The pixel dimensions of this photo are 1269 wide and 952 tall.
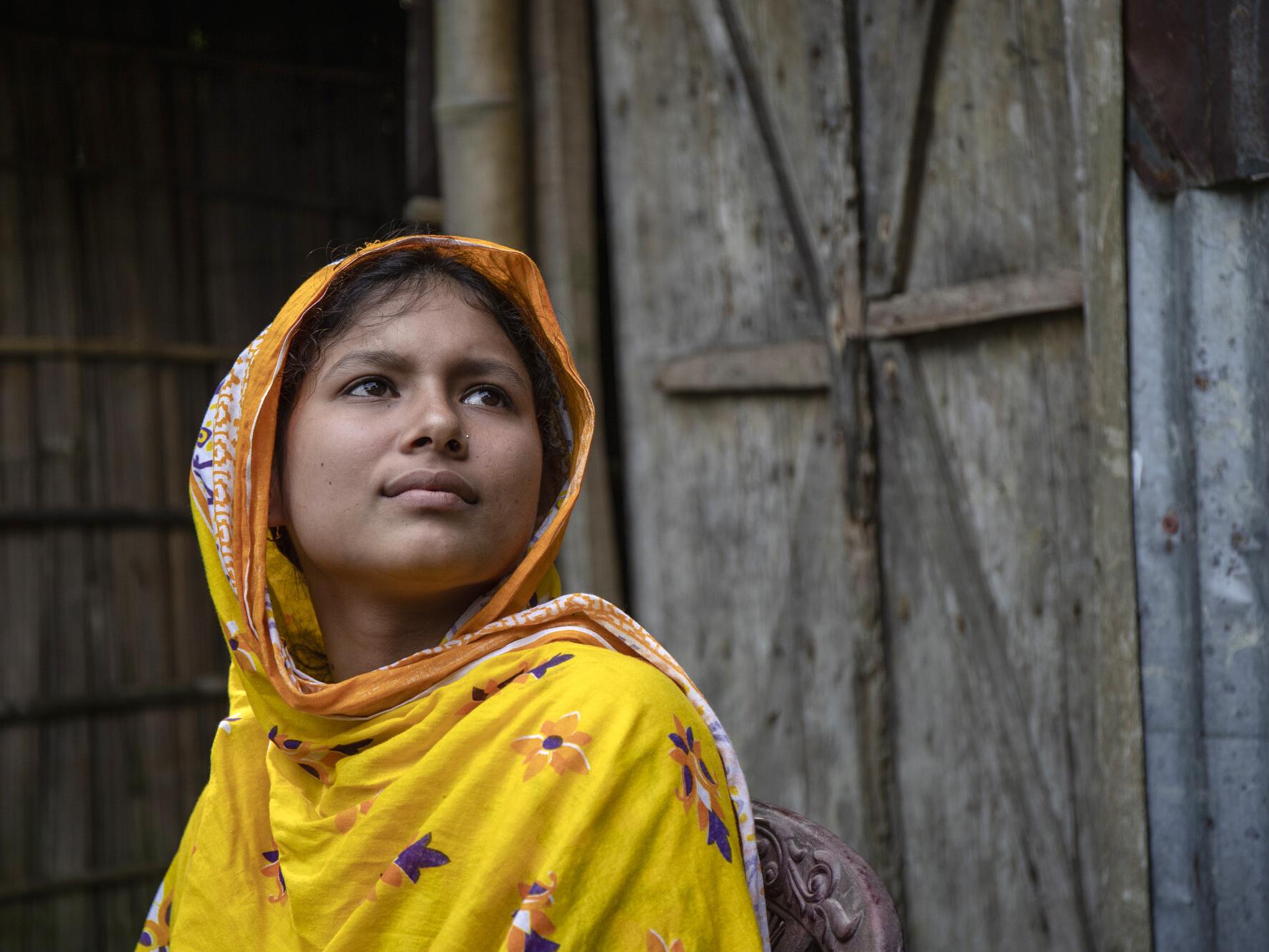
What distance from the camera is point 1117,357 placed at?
6.29ft

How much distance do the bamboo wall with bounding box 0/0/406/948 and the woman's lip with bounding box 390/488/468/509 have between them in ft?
11.3

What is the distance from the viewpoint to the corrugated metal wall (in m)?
1.74

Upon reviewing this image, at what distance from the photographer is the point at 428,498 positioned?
1356 millimetres

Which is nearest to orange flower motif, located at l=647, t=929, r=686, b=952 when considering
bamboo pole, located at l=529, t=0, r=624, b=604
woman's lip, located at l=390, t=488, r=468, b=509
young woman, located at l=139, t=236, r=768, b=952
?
young woman, located at l=139, t=236, r=768, b=952

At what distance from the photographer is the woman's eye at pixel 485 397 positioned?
58.0 inches

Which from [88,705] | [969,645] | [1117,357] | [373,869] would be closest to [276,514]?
[373,869]

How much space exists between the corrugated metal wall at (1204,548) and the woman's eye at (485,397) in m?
1.09

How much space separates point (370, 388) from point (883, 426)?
1504 mm

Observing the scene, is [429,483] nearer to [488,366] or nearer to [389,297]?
[488,366]

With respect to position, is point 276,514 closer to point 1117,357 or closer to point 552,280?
point 1117,357

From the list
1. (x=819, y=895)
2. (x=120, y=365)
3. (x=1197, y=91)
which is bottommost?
(x=819, y=895)

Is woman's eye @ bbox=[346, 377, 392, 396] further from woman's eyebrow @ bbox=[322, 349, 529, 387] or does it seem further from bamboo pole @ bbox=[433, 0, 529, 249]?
bamboo pole @ bbox=[433, 0, 529, 249]

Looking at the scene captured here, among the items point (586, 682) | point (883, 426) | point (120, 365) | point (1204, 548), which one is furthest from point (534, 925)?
point (120, 365)

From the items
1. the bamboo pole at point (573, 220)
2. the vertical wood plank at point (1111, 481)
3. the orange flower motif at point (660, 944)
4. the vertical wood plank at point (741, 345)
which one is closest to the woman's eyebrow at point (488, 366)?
the orange flower motif at point (660, 944)
